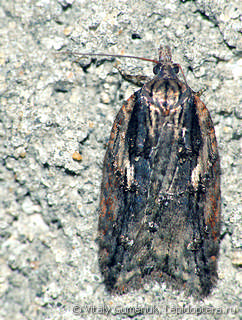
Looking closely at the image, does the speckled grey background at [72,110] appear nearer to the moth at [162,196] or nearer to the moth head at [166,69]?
the moth head at [166,69]

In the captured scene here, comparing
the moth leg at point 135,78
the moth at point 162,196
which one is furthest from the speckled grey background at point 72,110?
the moth at point 162,196

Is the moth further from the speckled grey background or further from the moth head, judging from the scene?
the speckled grey background

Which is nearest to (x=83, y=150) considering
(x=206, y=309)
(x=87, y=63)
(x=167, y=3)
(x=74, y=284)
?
(x=87, y=63)

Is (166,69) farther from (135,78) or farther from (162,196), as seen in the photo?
(162,196)

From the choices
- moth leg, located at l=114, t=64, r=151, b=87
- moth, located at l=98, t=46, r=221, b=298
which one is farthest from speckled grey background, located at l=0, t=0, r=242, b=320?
moth, located at l=98, t=46, r=221, b=298

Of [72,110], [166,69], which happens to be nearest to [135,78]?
[166,69]

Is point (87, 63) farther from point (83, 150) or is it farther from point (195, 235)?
point (195, 235)

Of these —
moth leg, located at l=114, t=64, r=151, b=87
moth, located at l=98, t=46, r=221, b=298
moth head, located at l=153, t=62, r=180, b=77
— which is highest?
moth head, located at l=153, t=62, r=180, b=77
